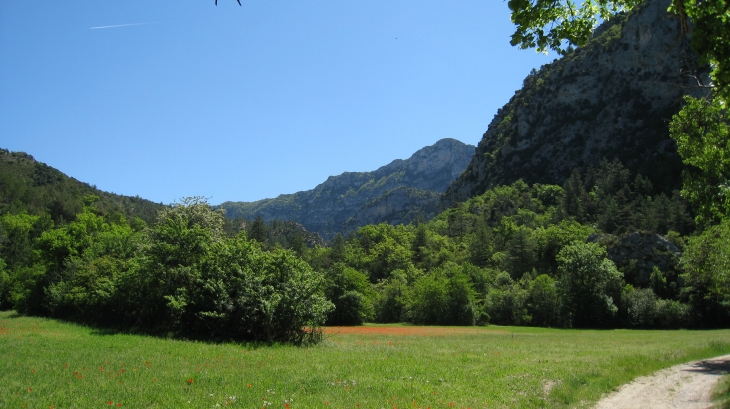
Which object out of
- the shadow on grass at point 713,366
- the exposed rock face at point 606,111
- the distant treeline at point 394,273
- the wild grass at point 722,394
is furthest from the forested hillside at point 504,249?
the shadow on grass at point 713,366

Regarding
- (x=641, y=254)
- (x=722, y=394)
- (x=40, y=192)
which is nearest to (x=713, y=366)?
(x=722, y=394)

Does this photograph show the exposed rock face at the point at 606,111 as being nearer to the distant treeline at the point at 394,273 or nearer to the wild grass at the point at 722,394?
the distant treeline at the point at 394,273

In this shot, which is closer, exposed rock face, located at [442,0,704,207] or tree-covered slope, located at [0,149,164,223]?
tree-covered slope, located at [0,149,164,223]

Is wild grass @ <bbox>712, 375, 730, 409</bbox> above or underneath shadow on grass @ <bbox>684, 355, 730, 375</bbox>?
above

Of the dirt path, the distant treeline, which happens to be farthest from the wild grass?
the distant treeline

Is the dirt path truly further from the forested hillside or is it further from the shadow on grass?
the forested hillside

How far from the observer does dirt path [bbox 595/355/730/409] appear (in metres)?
14.5

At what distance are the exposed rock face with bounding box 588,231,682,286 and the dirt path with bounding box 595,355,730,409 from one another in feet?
205

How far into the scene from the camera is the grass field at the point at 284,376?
12.1 m

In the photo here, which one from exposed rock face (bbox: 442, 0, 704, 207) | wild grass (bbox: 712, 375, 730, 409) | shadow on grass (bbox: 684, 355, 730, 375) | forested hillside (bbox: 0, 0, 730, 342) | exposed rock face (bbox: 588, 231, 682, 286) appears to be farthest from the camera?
exposed rock face (bbox: 442, 0, 704, 207)

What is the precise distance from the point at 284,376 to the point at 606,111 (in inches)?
6614

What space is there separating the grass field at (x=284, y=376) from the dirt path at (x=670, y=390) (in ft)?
1.94

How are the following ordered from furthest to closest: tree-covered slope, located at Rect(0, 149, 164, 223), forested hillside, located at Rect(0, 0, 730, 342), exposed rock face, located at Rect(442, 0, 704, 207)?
exposed rock face, located at Rect(442, 0, 704, 207), tree-covered slope, located at Rect(0, 149, 164, 223), forested hillside, located at Rect(0, 0, 730, 342)

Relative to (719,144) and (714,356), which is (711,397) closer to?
(719,144)
